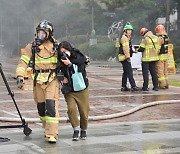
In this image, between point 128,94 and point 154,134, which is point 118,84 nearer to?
point 128,94

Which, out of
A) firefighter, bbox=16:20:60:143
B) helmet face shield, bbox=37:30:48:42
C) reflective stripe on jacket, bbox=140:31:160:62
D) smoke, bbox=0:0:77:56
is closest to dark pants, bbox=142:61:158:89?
reflective stripe on jacket, bbox=140:31:160:62

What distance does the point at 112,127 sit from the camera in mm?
7867

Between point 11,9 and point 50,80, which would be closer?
point 50,80

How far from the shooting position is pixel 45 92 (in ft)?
22.1

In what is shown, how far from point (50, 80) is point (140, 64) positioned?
7078 millimetres

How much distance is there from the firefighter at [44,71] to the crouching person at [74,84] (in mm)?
131

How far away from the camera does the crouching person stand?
678 centimetres

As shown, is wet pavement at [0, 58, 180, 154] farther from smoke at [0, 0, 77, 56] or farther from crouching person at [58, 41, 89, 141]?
smoke at [0, 0, 77, 56]

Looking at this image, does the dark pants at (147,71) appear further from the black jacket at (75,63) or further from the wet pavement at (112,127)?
the black jacket at (75,63)

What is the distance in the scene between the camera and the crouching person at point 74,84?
678 cm

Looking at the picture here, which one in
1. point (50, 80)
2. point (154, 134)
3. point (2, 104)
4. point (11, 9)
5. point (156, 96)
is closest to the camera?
point (50, 80)

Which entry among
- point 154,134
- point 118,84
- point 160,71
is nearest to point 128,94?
point 160,71

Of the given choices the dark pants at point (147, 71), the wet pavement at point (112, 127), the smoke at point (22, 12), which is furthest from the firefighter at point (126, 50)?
the smoke at point (22, 12)

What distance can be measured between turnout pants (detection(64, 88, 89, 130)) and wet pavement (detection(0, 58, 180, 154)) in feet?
0.79
